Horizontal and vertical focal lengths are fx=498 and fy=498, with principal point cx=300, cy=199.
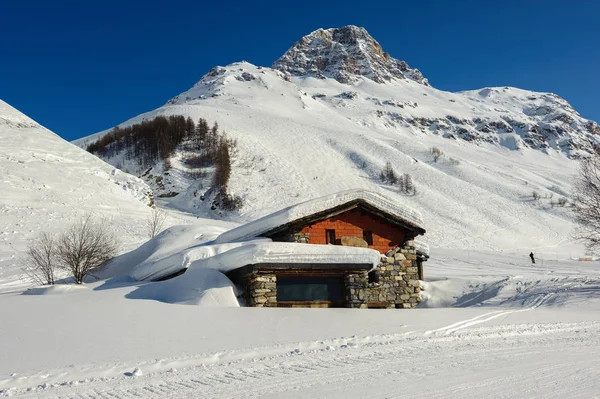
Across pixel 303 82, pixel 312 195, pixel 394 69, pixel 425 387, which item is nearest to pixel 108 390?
→ pixel 425 387

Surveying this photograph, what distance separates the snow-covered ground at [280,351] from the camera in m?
5.31

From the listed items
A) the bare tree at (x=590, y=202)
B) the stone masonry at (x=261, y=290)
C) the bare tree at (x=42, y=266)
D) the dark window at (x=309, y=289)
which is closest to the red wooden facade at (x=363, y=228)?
the dark window at (x=309, y=289)

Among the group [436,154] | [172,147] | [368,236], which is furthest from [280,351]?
[436,154]

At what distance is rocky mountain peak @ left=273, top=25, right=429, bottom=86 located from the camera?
557 feet

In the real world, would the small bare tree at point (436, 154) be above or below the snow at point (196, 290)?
above

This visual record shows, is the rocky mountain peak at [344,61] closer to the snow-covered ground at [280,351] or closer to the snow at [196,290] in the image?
the snow at [196,290]

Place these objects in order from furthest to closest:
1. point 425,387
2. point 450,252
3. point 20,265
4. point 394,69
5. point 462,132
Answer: point 394,69 < point 462,132 < point 450,252 < point 20,265 < point 425,387

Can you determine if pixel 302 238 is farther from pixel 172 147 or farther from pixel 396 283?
pixel 172 147

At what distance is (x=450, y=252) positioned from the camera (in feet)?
119

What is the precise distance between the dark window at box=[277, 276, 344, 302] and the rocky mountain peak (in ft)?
497

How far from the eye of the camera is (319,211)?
16312 mm

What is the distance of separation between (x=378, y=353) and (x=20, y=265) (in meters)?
22.5

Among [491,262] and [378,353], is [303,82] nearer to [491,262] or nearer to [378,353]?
[491,262]

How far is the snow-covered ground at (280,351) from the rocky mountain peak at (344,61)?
155 metres
